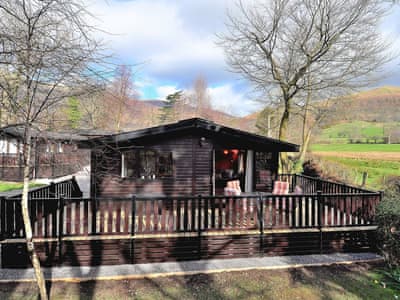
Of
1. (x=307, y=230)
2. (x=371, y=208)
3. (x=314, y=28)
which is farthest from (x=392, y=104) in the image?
(x=307, y=230)

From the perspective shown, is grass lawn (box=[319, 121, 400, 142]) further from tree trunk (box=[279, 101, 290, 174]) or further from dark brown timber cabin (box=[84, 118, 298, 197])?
dark brown timber cabin (box=[84, 118, 298, 197])

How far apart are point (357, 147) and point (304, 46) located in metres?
9.41

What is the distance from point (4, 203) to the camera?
495 cm

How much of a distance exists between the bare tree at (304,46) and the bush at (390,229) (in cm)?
993

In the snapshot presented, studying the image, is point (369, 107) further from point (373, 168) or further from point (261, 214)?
point (261, 214)

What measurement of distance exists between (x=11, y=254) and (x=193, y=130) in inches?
220

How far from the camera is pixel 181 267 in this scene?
5082 millimetres

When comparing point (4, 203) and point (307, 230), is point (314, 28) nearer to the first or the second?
point (307, 230)

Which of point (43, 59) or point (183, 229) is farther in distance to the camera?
point (183, 229)

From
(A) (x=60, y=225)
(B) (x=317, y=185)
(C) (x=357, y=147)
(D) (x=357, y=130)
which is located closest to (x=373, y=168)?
(C) (x=357, y=147)

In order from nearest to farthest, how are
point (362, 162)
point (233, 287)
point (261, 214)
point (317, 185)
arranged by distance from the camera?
point (233, 287), point (261, 214), point (317, 185), point (362, 162)

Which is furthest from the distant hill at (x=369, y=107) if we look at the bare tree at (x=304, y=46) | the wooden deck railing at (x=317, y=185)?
the wooden deck railing at (x=317, y=185)

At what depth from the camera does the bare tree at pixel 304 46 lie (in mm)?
13273

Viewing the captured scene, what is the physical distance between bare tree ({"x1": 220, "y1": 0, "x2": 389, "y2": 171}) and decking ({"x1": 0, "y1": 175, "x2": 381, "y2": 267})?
9724mm
